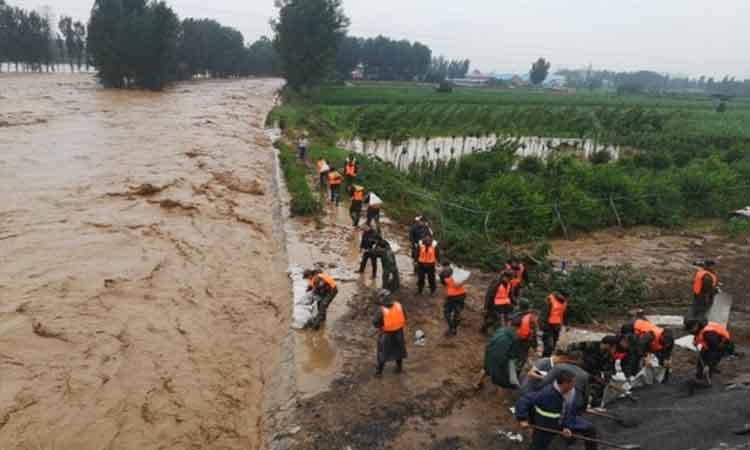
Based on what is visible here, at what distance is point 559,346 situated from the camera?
9.44 metres

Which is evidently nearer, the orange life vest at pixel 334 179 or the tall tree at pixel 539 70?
the orange life vest at pixel 334 179

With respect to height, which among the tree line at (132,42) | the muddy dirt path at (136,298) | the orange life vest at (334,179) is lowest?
the muddy dirt path at (136,298)

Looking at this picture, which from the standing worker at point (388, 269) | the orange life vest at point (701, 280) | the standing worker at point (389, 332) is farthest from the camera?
the standing worker at point (388, 269)

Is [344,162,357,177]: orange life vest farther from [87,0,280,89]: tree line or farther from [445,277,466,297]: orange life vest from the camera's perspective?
[87,0,280,89]: tree line

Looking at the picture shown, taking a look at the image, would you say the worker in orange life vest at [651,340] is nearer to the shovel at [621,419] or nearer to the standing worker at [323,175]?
the shovel at [621,419]

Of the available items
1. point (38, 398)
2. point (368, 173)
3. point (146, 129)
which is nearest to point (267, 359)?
point (38, 398)

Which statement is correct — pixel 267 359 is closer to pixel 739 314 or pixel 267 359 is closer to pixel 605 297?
pixel 605 297

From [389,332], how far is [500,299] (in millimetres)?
2342

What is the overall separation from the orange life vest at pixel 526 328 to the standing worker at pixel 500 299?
4.34 ft

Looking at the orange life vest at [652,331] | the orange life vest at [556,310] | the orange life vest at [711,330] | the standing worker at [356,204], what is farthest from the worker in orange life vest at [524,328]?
the standing worker at [356,204]

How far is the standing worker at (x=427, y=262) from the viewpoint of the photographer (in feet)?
34.3

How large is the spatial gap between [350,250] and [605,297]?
239 inches

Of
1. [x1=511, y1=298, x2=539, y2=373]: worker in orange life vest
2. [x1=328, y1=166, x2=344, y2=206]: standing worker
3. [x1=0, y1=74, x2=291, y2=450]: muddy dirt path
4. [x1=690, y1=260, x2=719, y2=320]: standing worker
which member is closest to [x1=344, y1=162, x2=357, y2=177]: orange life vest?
[x1=328, y1=166, x2=344, y2=206]: standing worker

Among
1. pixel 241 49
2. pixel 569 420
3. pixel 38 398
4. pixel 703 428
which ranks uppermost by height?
pixel 241 49
